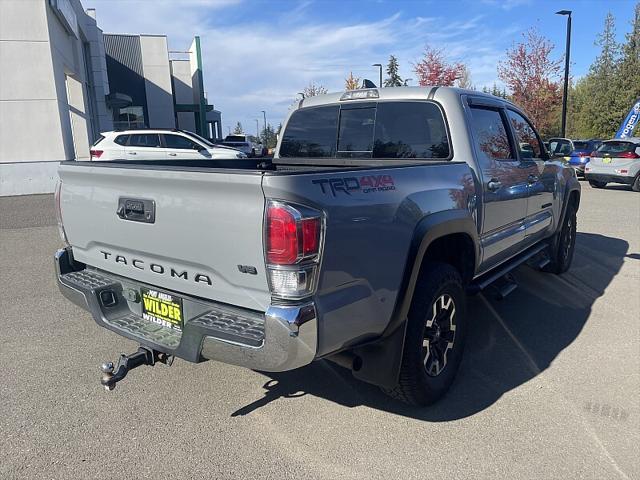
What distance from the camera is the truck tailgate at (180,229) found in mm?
2229

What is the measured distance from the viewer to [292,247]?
2121mm

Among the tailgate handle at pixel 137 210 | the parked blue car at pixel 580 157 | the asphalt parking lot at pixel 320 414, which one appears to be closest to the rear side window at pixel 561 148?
the asphalt parking lot at pixel 320 414

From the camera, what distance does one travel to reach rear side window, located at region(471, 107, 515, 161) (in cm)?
374

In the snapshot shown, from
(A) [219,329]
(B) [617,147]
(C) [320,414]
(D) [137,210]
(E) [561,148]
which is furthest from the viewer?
(B) [617,147]

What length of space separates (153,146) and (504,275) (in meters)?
12.5

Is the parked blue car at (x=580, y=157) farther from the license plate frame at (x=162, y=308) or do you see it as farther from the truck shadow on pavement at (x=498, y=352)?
the license plate frame at (x=162, y=308)

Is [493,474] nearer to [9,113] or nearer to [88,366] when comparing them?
[88,366]

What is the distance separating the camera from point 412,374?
2844 mm

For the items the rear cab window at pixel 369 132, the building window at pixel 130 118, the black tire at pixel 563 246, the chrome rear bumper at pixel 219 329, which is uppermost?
the building window at pixel 130 118

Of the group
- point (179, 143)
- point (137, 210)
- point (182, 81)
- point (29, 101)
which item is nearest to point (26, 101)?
point (29, 101)

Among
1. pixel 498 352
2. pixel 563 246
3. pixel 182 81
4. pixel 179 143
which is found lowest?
pixel 498 352

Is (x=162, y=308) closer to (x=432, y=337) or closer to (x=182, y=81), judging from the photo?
(x=432, y=337)

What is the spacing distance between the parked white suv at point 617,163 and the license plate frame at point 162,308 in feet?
54.4

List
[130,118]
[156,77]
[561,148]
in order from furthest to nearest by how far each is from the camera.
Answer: [156,77] → [130,118] → [561,148]
